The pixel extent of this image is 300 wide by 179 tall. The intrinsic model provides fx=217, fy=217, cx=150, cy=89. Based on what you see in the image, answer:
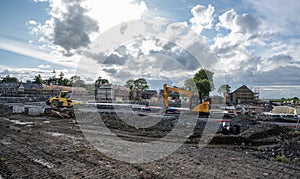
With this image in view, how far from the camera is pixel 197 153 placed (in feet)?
24.5

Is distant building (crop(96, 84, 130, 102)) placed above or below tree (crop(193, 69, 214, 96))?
below

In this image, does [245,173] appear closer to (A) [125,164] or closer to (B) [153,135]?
(A) [125,164]

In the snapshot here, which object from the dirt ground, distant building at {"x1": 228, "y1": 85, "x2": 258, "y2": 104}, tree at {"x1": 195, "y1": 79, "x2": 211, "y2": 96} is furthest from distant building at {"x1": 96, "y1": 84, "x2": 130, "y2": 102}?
the dirt ground

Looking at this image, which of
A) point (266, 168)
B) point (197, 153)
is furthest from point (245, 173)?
point (197, 153)

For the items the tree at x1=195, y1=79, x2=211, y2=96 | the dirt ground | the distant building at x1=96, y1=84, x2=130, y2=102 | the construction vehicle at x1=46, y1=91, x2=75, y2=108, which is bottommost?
the dirt ground

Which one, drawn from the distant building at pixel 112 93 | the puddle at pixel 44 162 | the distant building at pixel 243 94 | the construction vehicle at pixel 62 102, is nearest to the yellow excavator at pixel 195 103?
the construction vehicle at pixel 62 102

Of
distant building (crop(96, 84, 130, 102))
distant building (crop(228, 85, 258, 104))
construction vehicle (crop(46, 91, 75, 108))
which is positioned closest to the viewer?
construction vehicle (crop(46, 91, 75, 108))

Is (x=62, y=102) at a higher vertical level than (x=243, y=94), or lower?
lower

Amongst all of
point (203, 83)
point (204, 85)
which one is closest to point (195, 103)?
point (204, 85)

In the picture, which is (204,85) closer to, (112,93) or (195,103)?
(112,93)

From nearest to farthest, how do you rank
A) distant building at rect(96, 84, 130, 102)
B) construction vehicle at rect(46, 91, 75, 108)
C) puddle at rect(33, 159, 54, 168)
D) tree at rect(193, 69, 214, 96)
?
puddle at rect(33, 159, 54, 168) < construction vehicle at rect(46, 91, 75, 108) < distant building at rect(96, 84, 130, 102) < tree at rect(193, 69, 214, 96)

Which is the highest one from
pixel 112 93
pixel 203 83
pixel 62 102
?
pixel 203 83

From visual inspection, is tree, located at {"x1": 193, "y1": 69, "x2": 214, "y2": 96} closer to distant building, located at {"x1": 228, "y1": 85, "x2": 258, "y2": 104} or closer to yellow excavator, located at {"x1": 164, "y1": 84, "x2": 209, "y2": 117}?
distant building, located at {"x1": 228, "y1": 85, "x2": 258, "y2": 104}

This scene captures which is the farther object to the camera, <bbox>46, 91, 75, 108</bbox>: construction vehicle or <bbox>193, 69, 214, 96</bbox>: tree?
<bbox>193, 69, 214, 96</bbox>: tree
